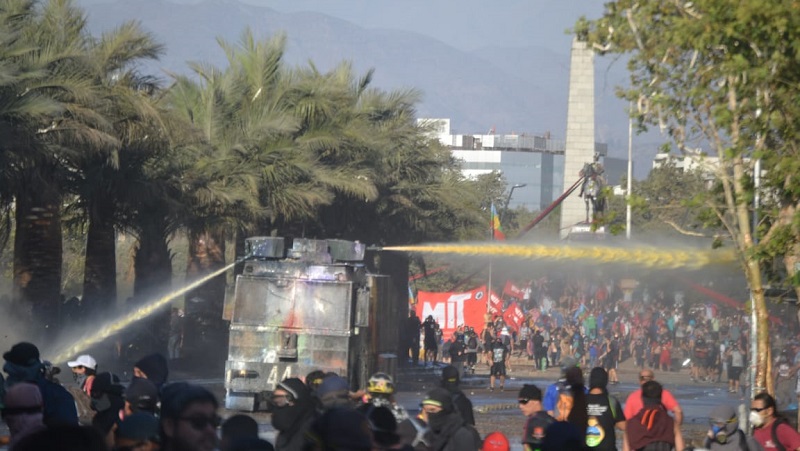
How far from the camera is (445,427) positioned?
8.81 m

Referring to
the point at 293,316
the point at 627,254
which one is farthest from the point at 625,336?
the point at 293,316

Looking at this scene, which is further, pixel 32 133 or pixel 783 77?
pixel 32 133

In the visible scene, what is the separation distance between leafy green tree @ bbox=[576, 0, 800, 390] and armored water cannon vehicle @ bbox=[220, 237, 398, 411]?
691 centimetres

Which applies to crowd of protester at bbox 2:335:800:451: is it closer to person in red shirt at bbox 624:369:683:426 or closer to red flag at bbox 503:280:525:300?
person in red shirt at bbox 624:369:683:426

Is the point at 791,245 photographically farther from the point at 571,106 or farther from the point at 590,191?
the point at 571,106

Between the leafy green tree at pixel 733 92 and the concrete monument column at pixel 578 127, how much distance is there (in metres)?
37.2

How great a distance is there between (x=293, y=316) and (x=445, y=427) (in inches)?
Answer: 527

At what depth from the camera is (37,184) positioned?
83.7ft

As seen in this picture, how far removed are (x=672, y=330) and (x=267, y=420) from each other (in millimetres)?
25553

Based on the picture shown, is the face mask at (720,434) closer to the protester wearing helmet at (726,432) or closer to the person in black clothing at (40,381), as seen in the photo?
the protester wearing helmet at (726,432)

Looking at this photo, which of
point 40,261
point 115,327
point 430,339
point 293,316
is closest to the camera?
point 293,316

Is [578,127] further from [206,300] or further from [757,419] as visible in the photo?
[757,419]

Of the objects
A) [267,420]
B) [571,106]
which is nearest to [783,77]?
[267,420]

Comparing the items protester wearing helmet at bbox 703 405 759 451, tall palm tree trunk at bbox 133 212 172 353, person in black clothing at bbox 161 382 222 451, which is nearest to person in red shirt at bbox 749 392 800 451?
protester wearing helmet at bbox 703 405 759 451
